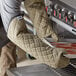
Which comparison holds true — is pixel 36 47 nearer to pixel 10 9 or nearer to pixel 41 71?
pixel 10 9

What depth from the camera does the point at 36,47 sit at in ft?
4.02

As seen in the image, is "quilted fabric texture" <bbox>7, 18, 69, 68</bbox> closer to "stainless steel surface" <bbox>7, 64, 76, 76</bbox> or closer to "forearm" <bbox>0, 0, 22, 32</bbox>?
"forearm" <bbox>0, 0, 22, 32</bbox>

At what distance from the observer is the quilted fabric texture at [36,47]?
1.18 metres

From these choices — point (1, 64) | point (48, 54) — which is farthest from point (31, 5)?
point (1, 64)

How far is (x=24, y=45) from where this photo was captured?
125 cm

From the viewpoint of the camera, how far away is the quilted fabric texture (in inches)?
46.3

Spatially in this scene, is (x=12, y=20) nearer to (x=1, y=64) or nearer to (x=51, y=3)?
(x=1, y=64)

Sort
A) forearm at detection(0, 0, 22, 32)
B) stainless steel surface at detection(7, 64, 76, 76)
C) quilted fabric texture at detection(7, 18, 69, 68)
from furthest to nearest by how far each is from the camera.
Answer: stainless steel surface at detection(7, 64, 76, 76), forearm at detection(0, 0, 22, 32), quilted fabric texture at detection(7, 18, 69, 68)


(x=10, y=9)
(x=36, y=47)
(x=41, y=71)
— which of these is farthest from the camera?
(x=41, y=71)


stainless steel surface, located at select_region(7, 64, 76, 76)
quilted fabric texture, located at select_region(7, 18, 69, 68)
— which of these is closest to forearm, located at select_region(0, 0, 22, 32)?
quilted fabric texture, located at select_region(7, 18, 69, 68)

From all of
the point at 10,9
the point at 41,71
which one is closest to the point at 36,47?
the point at 10,9

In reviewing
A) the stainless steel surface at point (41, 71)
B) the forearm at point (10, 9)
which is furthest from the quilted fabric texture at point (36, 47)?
the stainless steel surface at point (41, 71)

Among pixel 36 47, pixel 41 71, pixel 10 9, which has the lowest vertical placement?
pixel 41 71

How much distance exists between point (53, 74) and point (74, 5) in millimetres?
415
